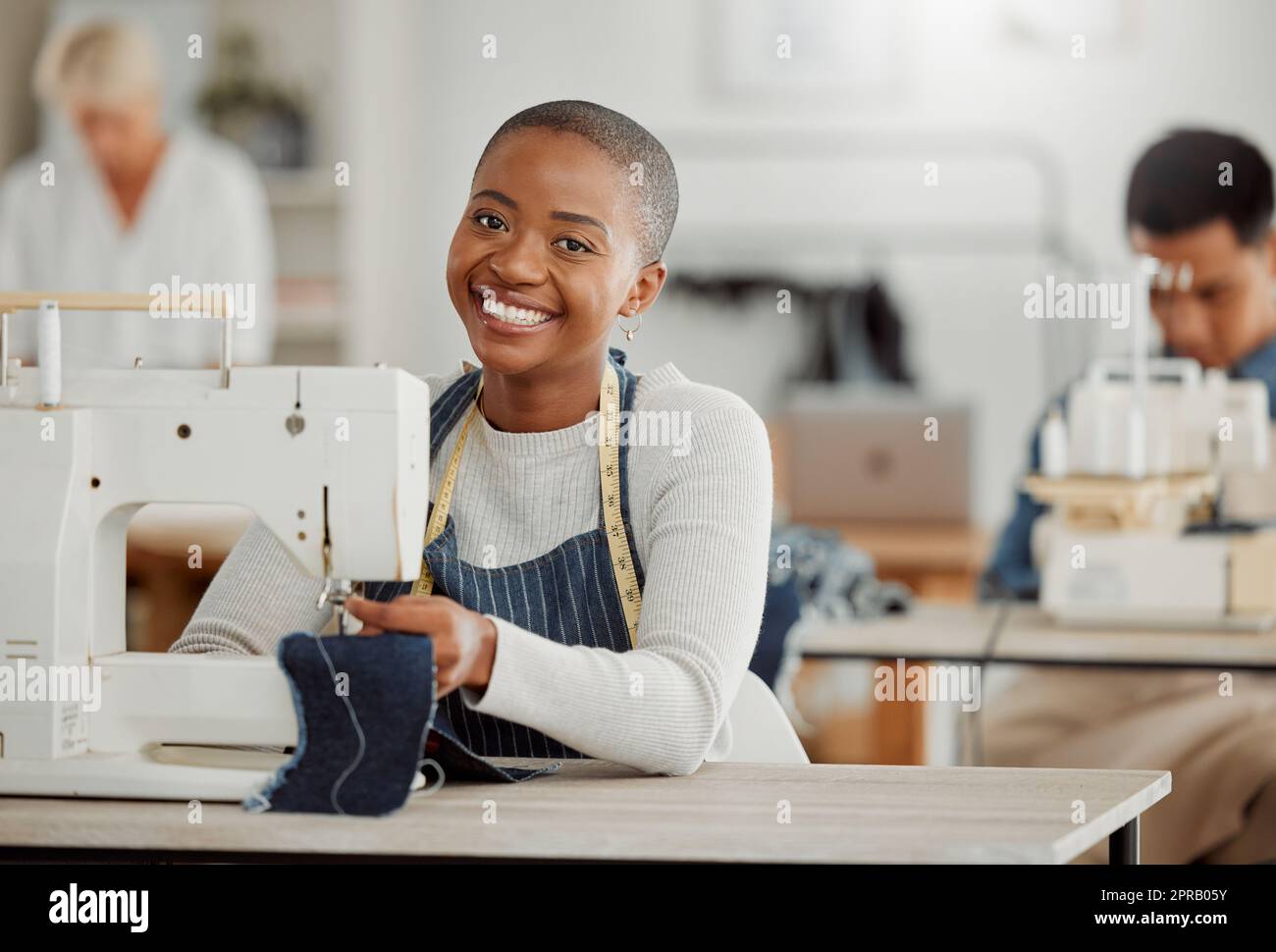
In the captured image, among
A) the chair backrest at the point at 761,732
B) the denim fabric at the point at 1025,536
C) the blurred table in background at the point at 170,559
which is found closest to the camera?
the chair backrest at the point at 761,732

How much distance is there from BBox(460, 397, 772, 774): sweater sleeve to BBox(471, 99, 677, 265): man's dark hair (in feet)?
0.72

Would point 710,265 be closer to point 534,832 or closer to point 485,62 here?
point 485,62

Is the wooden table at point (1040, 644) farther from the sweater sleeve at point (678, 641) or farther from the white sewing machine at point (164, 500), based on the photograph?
the white sewing machine at point (164, 500)

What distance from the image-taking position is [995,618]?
2.80 meters

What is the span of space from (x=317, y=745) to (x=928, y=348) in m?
4.55

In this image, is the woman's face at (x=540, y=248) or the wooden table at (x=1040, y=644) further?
the wooden table at (x=1040, y=644)

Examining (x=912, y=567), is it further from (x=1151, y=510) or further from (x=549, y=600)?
(x=549, y=600)

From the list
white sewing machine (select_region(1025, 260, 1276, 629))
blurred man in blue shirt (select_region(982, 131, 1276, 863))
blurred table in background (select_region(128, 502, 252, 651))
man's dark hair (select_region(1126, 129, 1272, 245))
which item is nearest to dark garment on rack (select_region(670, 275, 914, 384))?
blurred table in background (select_region(128, 502, 252, 651))

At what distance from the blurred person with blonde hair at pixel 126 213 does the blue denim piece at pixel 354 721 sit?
3.94 m

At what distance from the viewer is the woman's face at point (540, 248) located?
63.8 inches

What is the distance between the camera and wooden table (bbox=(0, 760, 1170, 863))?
1229mm

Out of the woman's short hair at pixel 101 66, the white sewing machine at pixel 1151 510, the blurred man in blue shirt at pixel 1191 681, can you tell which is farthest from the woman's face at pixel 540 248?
the woman's short hair at pixel 101 66

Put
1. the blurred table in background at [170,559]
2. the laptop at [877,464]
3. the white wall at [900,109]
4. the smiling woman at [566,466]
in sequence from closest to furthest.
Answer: the smiling woman at [566,466] → the blurred table in background at [170,559] → the laptop at [877,464] → the white wall at [900,109]

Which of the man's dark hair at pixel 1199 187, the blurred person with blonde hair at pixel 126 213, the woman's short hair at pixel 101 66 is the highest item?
the woman's short hair at pixel 101 66
